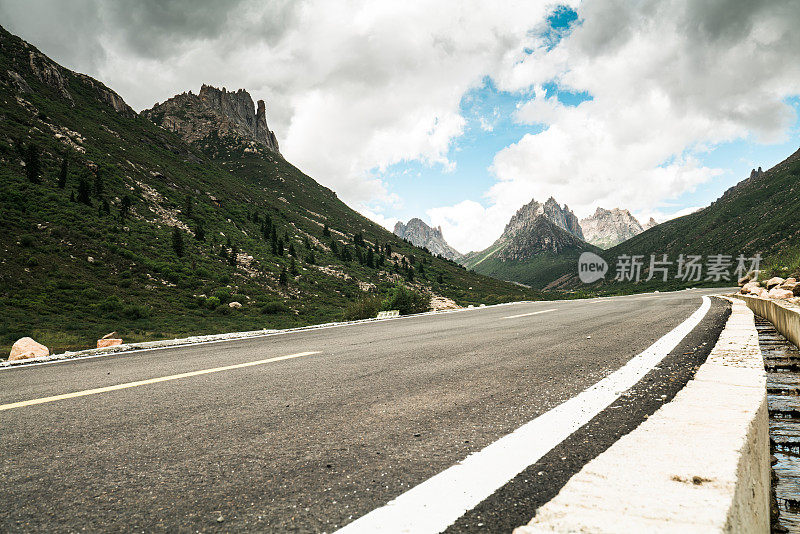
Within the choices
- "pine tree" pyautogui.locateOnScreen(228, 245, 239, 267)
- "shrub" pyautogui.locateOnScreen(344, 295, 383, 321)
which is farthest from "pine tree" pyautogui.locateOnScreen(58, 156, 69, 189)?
"shrub" pyautogui.locateOnScreen(344, 295, 383, 321)

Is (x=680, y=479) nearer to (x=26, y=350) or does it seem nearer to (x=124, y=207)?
(x=26, y=350)

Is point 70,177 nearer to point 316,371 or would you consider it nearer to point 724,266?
point 316,371

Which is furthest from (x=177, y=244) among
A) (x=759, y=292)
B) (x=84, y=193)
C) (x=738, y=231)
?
(x=738, y=231)

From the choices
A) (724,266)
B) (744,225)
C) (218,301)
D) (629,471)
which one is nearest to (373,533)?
(629,471)

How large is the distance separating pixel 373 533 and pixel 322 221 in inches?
3837

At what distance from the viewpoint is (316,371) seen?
4.22m

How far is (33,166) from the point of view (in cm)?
3641

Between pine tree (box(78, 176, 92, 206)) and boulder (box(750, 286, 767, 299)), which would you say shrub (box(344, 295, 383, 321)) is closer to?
boulder (box(750, 286, 767, 299))

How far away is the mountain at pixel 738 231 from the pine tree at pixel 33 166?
372ft

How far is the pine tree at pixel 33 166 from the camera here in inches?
1415

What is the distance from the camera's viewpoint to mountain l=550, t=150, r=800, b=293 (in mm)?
87406

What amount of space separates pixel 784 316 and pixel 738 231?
130849 mm

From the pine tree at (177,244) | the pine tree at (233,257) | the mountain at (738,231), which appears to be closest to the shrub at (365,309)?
the pine tree at (177,244)

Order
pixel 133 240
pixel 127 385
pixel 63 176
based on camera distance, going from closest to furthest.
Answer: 1. pixel 127 385
2. pixel 133 240
3. pixel 63 176
